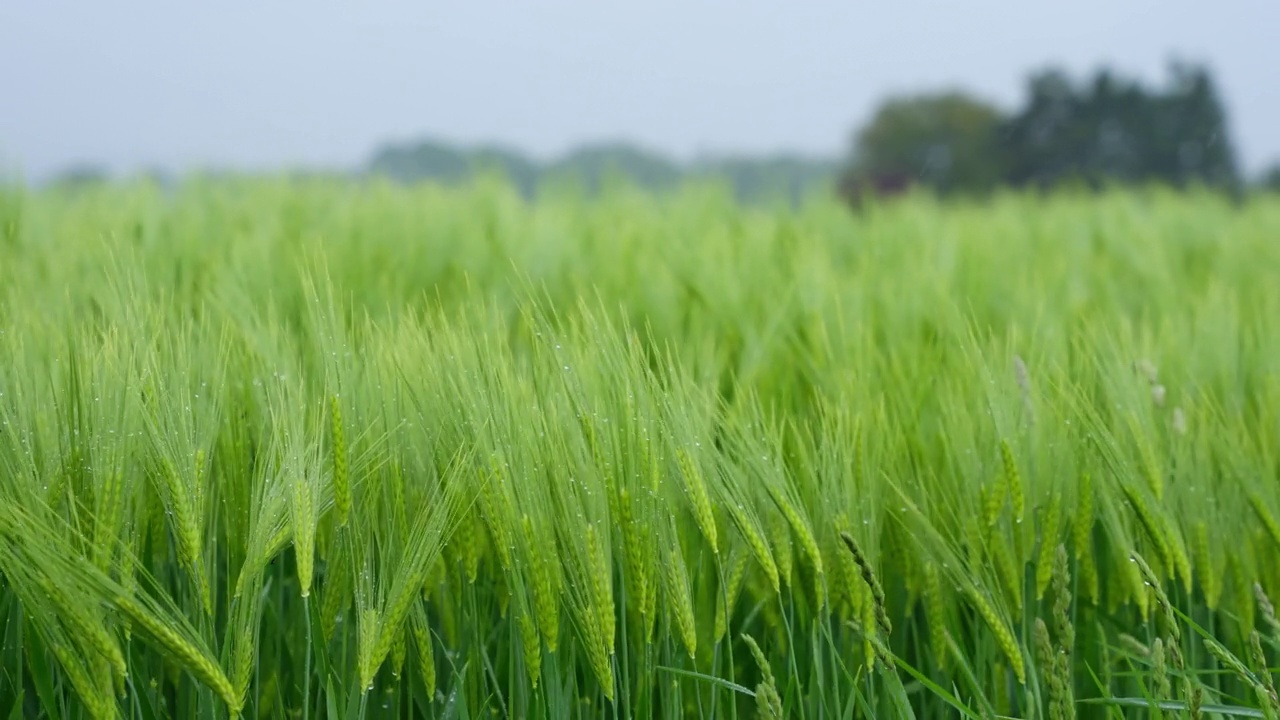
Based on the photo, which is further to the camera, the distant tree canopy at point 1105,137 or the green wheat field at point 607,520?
the distant tree canopy at point 1105,137

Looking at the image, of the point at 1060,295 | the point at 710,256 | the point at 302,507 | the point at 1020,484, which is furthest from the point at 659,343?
the point at 1060,295

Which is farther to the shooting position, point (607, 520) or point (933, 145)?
point (933, 145)

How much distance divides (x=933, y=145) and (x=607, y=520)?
5236 millimetres

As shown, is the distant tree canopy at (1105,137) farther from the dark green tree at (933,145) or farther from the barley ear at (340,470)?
the barley ear at (340,470)

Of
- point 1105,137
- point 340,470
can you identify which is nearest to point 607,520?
point 340,470

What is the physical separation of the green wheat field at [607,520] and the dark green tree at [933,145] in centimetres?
428

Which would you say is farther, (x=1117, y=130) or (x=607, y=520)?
(x=1117, y=130)

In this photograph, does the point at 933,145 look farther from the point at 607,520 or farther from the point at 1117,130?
the point at 607,520

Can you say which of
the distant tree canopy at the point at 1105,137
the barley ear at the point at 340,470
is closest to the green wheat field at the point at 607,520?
the barley ear at the point at 340,470

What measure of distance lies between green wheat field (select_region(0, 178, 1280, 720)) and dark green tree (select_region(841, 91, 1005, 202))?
4276mm

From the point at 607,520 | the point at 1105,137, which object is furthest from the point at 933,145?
the point at 607,520

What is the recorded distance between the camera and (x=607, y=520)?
0.71 m

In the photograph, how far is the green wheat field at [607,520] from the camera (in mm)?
674

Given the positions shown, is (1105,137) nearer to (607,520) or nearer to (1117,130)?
(1117,130)
